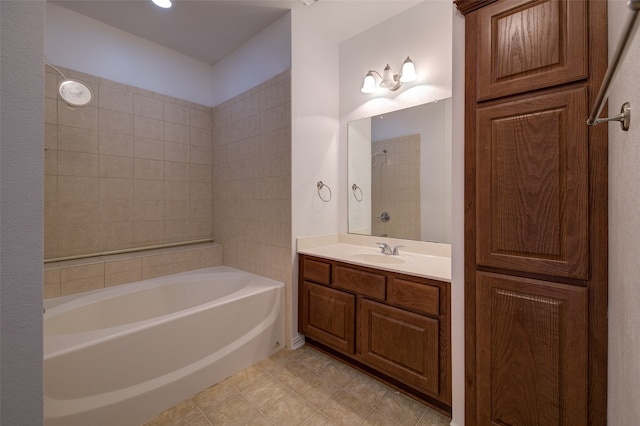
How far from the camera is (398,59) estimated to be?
2182mm

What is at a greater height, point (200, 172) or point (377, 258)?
point (200, 172)

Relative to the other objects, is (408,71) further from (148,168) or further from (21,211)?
(148,168)

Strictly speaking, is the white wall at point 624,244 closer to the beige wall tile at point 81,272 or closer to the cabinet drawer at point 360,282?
the cabinet drawer at point 360,282

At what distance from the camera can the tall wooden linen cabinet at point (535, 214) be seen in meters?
1.01

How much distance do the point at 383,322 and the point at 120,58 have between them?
3179mm

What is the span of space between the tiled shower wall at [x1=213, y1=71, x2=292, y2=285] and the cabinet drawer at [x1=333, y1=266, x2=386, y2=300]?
1.64 feet

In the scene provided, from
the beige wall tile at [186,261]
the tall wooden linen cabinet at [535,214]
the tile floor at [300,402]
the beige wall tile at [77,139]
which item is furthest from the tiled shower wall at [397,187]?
the beige wall tile at [77,139]

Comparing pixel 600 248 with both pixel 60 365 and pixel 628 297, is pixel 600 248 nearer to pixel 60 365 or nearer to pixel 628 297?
pixel 628 297

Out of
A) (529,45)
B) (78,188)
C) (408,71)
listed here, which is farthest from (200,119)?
(529,45)

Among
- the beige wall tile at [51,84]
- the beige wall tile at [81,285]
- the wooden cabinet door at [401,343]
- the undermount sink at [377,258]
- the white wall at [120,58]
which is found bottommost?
the wooden cabinet door at [401,343]

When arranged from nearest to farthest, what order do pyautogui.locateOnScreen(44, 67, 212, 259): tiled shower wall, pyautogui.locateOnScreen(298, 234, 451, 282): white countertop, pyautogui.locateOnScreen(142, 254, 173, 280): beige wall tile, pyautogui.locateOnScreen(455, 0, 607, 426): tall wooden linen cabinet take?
1. pyautogui.locateOnScreen(455, 0, 607, 426): tall wooden linen cabinet
2. pyautogui.locateOnScreen(298, 234, 451, 282): white countertop
3. pyautogui.locateOnScreen(44, 67, 212, 259): tiled shower wall
4. pyautogui.locateOnScreen(142, 254, 173, 280): beige wall tile

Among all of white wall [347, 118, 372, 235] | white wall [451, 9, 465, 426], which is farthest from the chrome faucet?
white wall [451, 9, 465, 426]

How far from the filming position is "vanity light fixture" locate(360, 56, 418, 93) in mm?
2021

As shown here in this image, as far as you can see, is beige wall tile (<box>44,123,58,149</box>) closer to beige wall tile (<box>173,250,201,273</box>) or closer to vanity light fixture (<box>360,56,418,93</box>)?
beige wall tile (<box>173,250,201,273</box>)
